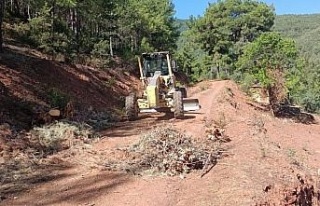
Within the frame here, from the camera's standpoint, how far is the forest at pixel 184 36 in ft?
87.9

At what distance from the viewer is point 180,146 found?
9.46 m

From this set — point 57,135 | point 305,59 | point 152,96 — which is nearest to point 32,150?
point 57,135

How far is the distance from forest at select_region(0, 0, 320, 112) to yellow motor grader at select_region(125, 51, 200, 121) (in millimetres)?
9930

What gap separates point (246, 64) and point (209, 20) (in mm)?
25641

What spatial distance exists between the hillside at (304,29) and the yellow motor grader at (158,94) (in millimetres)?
99561

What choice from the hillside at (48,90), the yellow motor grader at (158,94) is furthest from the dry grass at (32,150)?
the yellow motor grader at (158,94)

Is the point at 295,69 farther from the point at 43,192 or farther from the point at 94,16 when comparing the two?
the point at 43,192

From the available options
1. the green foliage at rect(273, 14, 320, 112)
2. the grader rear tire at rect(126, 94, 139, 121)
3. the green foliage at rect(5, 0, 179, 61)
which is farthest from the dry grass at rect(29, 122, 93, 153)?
the green foliage at rect(273, 14, 320, 112)

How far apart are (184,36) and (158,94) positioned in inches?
1553

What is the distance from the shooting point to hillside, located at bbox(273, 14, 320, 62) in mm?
123162

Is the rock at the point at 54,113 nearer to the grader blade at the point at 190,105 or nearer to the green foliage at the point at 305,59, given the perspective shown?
the grader blade at the point at 190,105

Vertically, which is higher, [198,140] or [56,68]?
[56,68]

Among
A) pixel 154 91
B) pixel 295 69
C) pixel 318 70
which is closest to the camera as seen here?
pixel 154 91

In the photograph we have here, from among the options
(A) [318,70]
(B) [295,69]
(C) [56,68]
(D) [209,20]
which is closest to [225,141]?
(C) [56,68]
